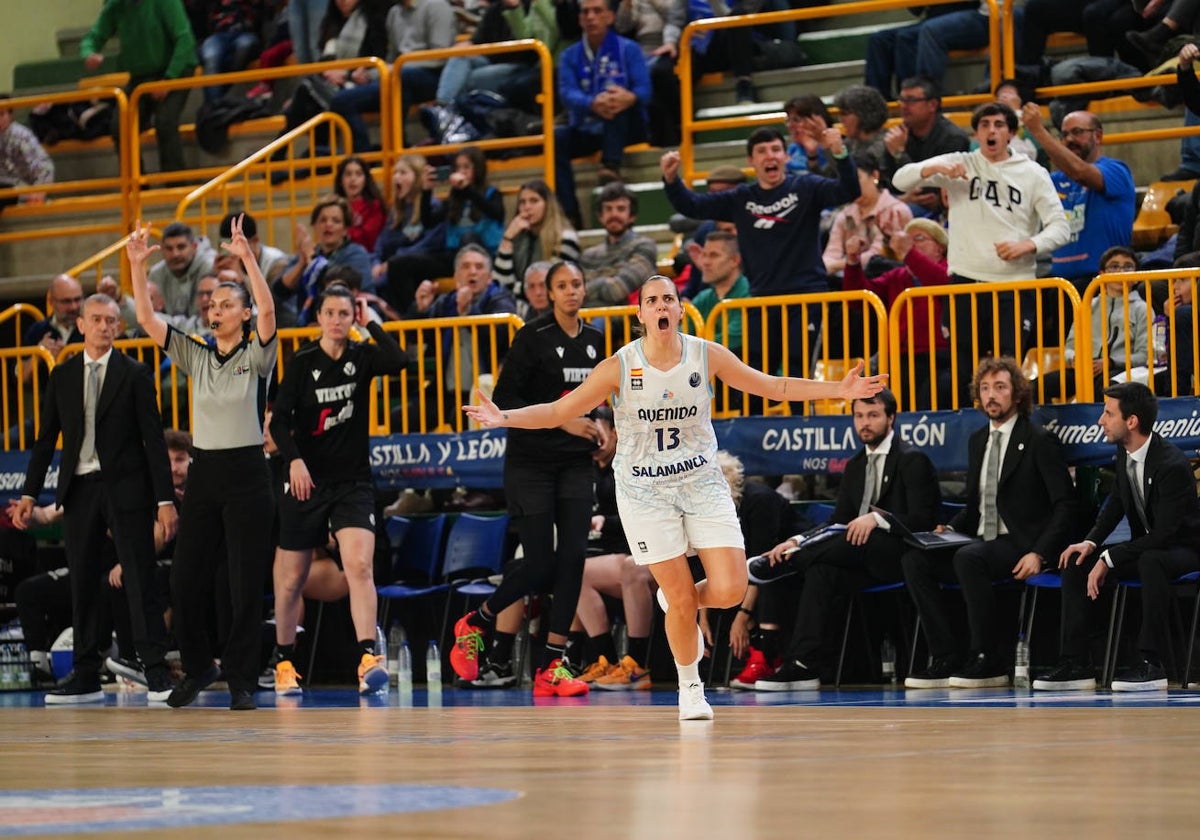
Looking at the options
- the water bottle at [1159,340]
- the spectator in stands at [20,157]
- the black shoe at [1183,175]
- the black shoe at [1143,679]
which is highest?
the spectator in stands at [20,157]

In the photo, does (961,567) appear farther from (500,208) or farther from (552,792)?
(552,792)

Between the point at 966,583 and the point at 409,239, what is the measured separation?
6.17m

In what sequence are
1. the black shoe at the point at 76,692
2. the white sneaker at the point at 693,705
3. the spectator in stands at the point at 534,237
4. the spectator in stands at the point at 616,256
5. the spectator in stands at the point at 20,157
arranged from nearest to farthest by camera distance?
1. the white sneaker at the point at 693,705
2. the black shoe at the point at 76,692
3. the spectator in stands at the point at 616,256
4. the spectator in stands at the point at 534,237
5. the spectator in stands at the point at 20,157

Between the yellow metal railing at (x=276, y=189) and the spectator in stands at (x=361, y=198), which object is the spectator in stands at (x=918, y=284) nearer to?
the spectator in stands at (x=361, y=198)

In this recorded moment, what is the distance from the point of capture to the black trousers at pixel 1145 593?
34.5ft

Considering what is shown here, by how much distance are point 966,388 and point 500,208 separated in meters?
4.64

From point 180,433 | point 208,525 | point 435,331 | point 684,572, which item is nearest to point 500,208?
point 435,331

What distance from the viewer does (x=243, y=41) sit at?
65.6 feet

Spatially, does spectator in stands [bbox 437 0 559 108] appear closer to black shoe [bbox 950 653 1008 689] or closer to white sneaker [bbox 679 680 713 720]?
black shoe [bbox 950 653 1008 689]

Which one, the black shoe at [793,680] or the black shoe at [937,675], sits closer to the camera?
the black shoe at [937,675]

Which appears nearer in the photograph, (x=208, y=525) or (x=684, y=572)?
(x=684, y=572)

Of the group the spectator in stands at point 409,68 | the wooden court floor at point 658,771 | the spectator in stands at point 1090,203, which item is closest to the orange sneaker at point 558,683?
the wooden court floor at point 658,771

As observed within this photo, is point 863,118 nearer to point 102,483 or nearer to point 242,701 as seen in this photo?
point 102,483

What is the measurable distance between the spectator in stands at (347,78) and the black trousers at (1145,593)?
9135mm
